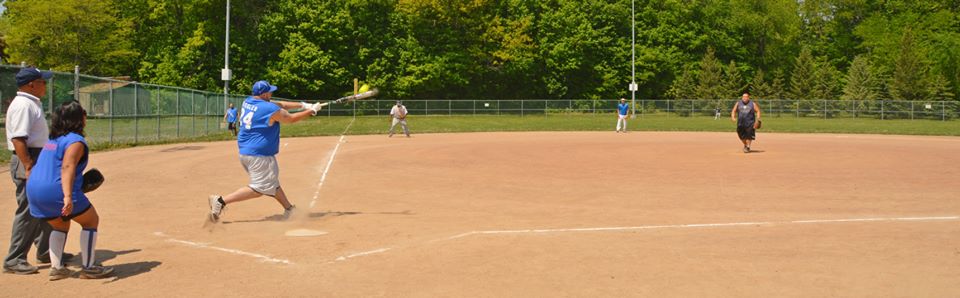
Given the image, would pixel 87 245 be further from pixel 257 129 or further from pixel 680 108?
pixel 680 108

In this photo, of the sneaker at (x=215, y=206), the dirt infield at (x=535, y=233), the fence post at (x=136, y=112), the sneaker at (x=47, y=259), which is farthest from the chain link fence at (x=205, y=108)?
the sneaker at (x=47, y=259)

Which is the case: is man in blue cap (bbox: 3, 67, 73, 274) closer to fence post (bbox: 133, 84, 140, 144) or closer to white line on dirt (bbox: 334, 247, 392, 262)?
white line on dirt (bbox: 334, 247, 392, 262)

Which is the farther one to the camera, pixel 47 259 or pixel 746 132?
pixel 746 132

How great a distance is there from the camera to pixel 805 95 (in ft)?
250

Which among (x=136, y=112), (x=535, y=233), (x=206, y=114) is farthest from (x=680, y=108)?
(x=535, y=233)

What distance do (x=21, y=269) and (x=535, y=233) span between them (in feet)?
17.7

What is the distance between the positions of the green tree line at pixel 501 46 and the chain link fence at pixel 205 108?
7713mm

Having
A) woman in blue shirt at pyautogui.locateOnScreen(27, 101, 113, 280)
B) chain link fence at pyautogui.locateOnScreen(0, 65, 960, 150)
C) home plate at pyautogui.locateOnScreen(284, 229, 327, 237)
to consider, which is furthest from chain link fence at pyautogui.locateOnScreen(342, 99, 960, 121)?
woman in blue shirt at pyautogui.locateOnScreen(27, 101, 113, 280)

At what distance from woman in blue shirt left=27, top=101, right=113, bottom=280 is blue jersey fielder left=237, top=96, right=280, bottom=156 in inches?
124

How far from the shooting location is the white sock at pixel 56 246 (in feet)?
22.3

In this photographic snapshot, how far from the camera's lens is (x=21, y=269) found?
7.13 meters

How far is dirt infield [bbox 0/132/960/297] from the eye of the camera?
267 inches

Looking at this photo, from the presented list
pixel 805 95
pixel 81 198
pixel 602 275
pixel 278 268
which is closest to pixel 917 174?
pixel 602 275

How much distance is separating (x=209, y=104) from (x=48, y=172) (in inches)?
1364
